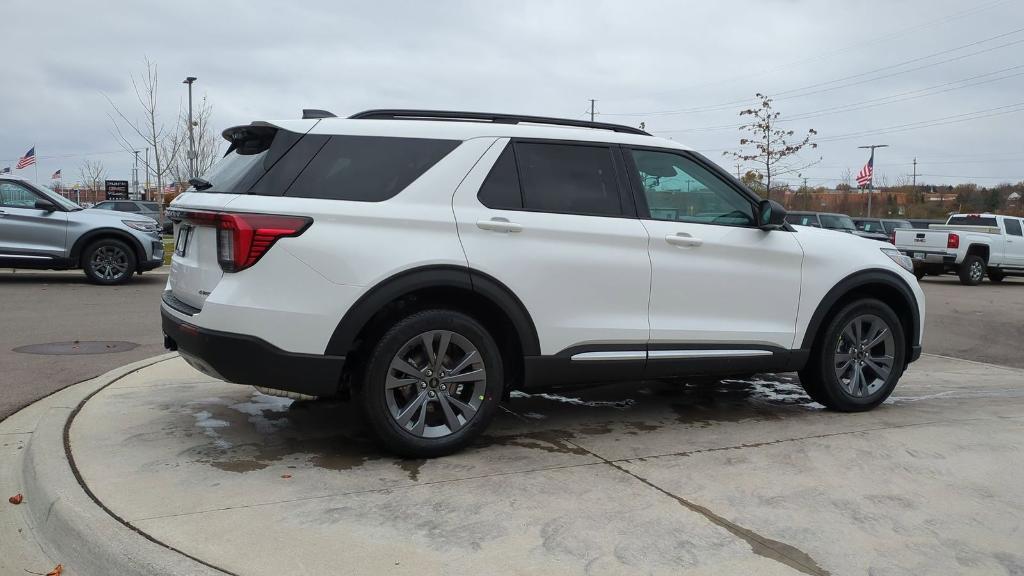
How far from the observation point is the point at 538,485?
4117mm

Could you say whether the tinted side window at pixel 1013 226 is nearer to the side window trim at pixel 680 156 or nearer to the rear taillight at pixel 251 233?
the side window trim at pixel 680 156

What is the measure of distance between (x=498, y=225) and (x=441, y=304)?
527mm

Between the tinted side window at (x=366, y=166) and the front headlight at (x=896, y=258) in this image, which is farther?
the front headlight at (x=896, y=258)

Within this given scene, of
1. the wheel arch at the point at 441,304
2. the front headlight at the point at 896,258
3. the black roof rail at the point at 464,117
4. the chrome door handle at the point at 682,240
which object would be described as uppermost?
the black roof rail at the point at 464,117

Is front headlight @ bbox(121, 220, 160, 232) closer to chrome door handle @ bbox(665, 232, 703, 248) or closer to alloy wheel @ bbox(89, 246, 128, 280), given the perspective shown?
alloy wheel @ bbox(89, 246, 128, 280)

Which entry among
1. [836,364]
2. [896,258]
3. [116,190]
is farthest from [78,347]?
[116,190]

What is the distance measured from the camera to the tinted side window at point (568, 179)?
15.7 feet

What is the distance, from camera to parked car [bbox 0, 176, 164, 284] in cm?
1326

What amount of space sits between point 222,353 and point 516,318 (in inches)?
60.0

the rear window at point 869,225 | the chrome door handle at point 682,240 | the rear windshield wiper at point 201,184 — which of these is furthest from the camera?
the rear window at point 869,225

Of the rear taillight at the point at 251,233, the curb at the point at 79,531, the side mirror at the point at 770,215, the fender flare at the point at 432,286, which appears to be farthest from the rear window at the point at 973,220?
the curb at the point at 79,531

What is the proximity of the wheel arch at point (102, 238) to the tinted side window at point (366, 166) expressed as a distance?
10977 mm

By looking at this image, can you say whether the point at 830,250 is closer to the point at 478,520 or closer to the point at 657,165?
the point at 657,165

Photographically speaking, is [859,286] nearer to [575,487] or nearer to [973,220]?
[575,487]
